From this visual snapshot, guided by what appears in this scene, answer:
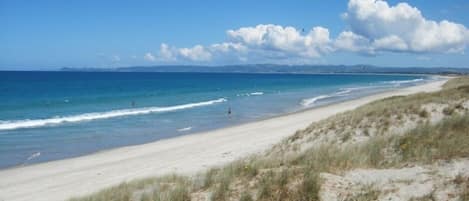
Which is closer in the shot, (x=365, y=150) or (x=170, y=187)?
(x=170, y=187)

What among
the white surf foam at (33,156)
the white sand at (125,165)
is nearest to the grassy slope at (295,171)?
the white sand at (125,165)

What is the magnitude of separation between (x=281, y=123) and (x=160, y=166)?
43.0ft

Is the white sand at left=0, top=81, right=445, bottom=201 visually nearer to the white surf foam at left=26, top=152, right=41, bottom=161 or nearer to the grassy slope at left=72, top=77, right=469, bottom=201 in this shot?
the white surf foam at left=26, top=152, right=41, bottom=161

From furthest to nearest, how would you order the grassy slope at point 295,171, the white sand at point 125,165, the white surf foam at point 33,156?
the white surf foam at point 33,156 → the white sand at point 125,165 → the grassy slope at point 295,171

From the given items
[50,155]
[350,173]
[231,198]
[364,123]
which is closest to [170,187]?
[231,198]

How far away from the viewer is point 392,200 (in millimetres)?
6520

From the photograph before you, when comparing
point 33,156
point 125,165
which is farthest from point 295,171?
point 33,156

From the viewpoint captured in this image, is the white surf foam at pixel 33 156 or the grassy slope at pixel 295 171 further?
the white surf foam at pixel 33 156

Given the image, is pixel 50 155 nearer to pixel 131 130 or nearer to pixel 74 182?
pixel 74 182

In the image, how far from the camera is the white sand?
13797mm

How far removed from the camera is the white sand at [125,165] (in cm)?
1380

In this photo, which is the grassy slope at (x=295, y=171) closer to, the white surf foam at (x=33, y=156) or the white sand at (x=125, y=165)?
the white sand at (x=125, y=165)

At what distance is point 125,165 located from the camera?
17047 millimetres

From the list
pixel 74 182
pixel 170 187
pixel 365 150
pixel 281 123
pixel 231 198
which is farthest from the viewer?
pixel 281 123
